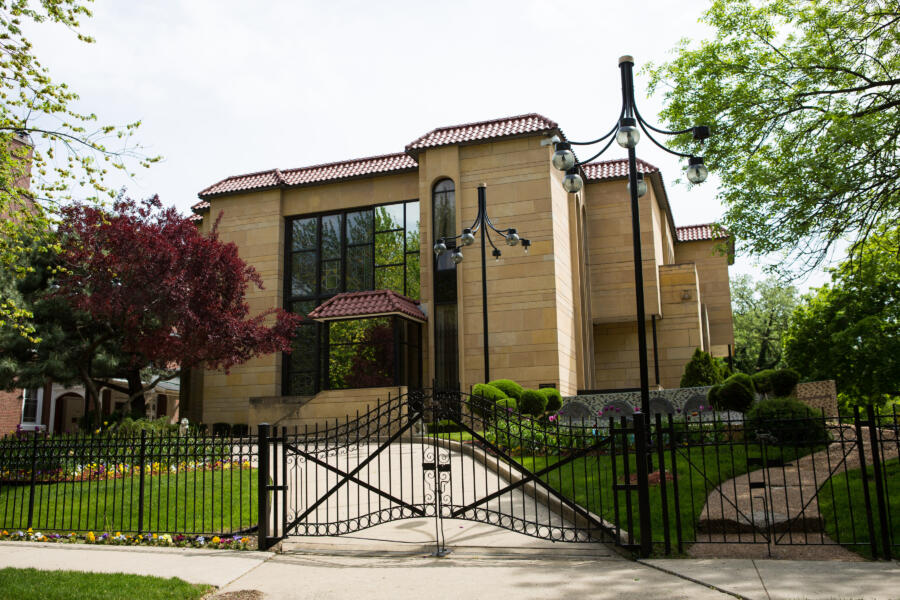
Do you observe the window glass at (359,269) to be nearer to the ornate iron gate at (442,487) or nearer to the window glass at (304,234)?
the window glass at (304,234)

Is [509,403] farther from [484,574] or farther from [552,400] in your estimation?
[484,574]

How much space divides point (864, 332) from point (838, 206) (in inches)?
864

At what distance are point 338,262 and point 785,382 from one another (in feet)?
56.7

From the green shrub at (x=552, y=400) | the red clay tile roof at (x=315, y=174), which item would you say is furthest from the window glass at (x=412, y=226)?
the green shrub at (x=552, y=400)

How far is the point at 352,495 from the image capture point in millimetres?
11930

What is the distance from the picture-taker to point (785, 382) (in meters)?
15.9

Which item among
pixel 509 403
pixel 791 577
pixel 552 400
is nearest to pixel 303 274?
pixel 552 400

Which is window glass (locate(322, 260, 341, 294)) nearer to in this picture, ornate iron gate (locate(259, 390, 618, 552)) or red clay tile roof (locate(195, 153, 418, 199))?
red clay tile roof (locate(195, 153, 418, 199))

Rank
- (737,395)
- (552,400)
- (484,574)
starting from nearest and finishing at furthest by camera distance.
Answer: (484,574) < (737,395) < (552,400)

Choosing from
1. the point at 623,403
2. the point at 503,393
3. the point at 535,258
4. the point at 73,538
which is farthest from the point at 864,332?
the point at 73,538

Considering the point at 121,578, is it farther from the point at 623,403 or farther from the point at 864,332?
the point at 864,332

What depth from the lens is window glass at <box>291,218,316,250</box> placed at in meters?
28.3

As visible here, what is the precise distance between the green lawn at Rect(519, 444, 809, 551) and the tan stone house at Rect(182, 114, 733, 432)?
32.0 ft

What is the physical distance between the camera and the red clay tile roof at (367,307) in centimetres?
2291
